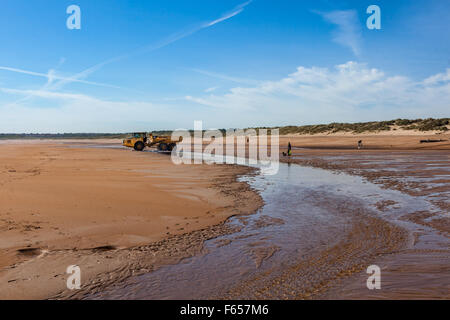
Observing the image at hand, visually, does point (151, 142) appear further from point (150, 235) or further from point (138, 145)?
point (150, 235)

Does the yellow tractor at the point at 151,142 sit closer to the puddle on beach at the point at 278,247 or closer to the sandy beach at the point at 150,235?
the sandy beach at the point at 150,235

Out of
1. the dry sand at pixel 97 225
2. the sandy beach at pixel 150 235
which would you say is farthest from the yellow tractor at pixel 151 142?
the sandy beach at pixel 150 235

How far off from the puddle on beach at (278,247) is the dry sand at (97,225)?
51 cm

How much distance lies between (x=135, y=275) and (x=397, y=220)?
676cm

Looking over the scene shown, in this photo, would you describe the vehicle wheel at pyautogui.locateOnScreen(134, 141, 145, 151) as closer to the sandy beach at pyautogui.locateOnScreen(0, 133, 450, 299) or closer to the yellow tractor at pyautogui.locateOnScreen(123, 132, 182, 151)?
the yellow tractor at pyautogui.locateOnScreen(123, 132, 182, 151)

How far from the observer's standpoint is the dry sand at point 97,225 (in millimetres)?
4828

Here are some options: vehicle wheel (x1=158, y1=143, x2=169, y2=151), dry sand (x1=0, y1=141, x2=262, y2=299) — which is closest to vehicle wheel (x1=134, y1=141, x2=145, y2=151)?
vehicle wheel (x1=158, y1=143, x2=169, y2=151)

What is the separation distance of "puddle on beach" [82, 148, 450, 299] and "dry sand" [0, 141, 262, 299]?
51 cm

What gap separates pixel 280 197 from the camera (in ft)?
36.1

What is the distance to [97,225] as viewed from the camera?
23.2 ft

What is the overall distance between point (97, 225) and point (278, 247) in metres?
4.24

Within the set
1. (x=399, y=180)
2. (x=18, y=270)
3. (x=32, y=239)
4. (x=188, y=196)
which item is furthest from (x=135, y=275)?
(x=399, y=180)

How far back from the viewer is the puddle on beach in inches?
172
